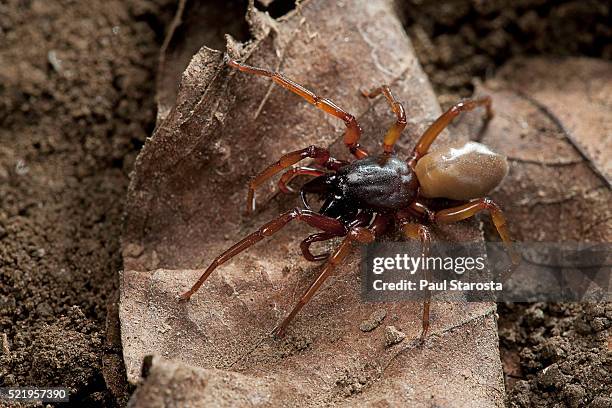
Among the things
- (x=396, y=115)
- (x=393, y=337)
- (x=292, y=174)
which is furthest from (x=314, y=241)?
(x=396, y=115)

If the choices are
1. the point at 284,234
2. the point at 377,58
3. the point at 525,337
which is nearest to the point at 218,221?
the point at 284,234

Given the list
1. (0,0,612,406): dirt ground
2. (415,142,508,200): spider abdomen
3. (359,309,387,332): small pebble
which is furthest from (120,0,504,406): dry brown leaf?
(0,0,612,406): dirt ground

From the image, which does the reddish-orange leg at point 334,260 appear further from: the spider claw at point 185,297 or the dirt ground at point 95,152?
the dirt ground at point 95,152

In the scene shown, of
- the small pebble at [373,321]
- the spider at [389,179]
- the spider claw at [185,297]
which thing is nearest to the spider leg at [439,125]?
the spider at [389,179]

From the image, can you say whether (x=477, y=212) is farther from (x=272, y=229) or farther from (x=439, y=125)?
(x=272, y=229)

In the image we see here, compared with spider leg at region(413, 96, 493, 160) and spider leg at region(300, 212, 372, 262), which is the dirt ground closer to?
spider leg at region(413, 96, 493, 160)

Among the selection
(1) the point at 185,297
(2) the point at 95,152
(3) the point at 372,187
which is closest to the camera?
(1) the point at 185,297
